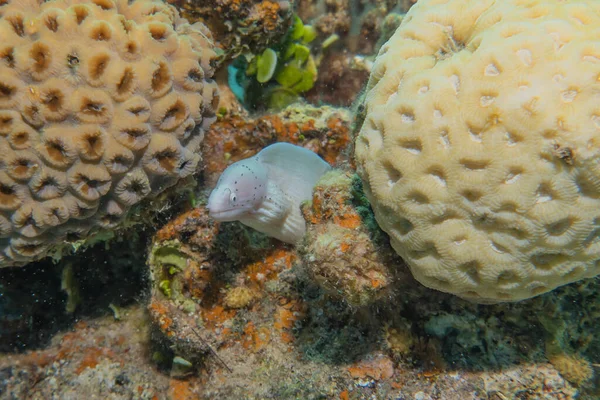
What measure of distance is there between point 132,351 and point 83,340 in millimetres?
574

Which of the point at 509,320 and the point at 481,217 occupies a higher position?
the point at 481,217

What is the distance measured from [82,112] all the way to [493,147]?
275 cm

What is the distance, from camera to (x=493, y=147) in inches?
81.5

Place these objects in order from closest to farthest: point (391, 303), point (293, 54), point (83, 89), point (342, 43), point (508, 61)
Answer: point (508, 61), point (83, 89), point (391, 303), point (293, 54), point (342, 43)

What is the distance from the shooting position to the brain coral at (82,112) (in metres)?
2.71

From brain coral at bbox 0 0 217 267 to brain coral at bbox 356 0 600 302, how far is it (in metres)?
1.68

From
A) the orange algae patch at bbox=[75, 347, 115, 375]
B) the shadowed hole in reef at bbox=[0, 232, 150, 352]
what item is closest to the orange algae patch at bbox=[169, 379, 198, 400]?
the orange algae patch at bbox=[75, 347, 115, 375]

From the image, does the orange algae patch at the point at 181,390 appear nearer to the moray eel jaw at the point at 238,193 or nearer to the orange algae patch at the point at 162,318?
the orange algae patch at the point at 162,318

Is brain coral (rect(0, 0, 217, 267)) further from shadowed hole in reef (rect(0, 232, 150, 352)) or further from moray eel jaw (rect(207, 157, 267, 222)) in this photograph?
shadowed hole in reef (rect(0, 232, 150, 352))

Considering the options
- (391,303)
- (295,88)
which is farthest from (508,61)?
(295,88)

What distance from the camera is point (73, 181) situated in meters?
2.80

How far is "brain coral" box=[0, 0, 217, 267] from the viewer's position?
2.71m

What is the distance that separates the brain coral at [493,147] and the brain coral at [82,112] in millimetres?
1681

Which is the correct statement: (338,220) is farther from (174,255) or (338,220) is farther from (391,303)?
(174,255)
